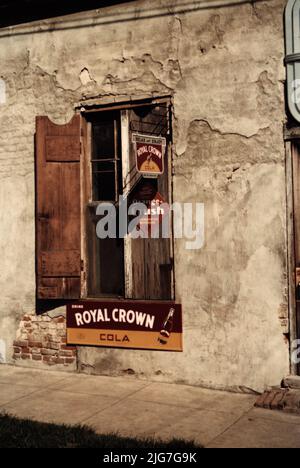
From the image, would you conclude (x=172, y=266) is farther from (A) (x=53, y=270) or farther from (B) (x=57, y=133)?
(B) (x=57, y=133)

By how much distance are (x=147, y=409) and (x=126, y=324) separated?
134 centimetres

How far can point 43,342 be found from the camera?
7.56 metres

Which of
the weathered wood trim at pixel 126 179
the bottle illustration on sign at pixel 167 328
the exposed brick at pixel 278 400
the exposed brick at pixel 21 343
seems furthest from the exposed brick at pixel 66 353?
the exposed brick at pixel 278 400

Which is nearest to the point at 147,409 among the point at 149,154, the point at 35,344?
the point at 35,344

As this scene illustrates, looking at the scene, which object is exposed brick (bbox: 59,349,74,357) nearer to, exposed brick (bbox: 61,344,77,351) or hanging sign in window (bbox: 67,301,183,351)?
exposed brick (bbox: 61,344,77,351)

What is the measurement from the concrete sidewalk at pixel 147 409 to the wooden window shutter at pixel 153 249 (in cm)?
106

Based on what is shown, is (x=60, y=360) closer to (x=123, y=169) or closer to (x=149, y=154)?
(x=123, y=169)

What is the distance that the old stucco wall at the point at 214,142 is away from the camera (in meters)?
6.31

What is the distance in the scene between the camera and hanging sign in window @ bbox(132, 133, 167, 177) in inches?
250

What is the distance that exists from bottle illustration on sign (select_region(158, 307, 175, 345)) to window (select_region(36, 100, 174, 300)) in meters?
0.23

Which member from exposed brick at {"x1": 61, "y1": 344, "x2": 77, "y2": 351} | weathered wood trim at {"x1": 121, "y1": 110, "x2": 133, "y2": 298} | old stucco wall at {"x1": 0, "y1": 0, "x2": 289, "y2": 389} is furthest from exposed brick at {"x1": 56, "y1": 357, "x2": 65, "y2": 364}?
weathered wood trim at {"x1": 121, "y1": 110, "x2": 133, "y2": 298}

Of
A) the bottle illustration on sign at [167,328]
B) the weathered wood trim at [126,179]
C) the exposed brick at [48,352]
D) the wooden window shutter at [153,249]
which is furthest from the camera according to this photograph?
the exposed brick at [48,352]

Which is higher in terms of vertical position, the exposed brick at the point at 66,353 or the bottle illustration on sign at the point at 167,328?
the bottle illustration on sign at the point at 167,328

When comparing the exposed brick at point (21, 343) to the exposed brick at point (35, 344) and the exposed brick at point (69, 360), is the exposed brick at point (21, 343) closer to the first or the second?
the exposed brick at point (35, 344)
